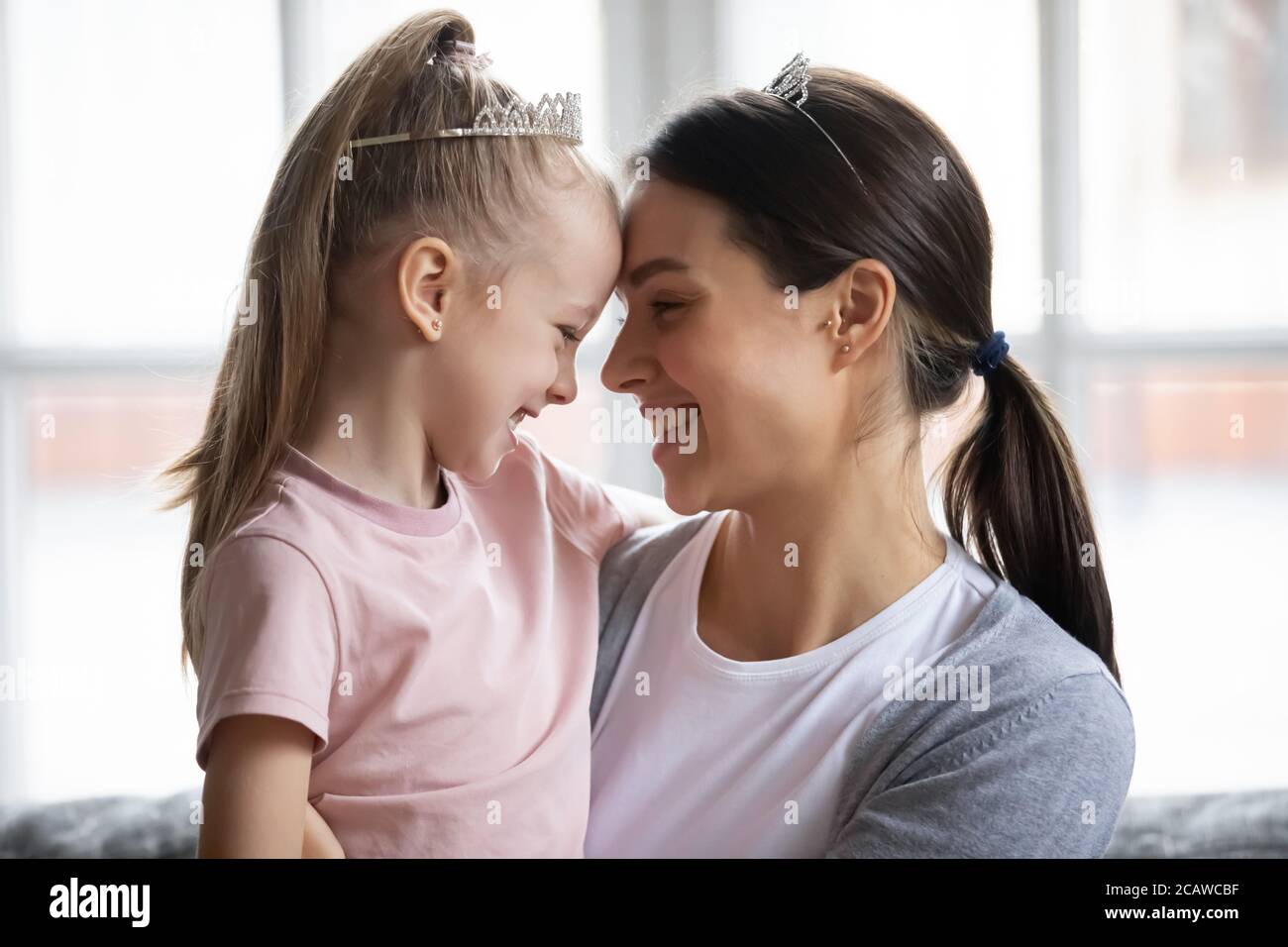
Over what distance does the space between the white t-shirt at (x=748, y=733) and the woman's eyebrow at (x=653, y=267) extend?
0.39 meters

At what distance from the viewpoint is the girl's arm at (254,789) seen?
92cm

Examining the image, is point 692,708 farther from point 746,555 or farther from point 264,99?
point 264,99

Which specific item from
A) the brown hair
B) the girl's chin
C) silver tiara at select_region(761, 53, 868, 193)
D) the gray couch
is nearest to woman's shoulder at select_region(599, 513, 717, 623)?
the girl's chin

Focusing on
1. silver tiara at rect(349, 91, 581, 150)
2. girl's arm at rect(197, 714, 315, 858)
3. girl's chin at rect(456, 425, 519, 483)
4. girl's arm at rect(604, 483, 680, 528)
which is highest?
silver tiara at rect(349, 91, 581, 150)

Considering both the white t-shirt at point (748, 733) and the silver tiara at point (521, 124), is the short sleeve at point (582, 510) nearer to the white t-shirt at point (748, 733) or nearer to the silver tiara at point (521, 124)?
the white t-shirt at point (748, 733)

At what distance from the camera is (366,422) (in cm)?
113

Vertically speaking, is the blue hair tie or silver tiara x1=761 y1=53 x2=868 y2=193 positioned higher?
silver tiara x1=761 y1=53 x2=868 y2=193

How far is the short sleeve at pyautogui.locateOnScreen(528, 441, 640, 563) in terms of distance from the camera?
131 cm

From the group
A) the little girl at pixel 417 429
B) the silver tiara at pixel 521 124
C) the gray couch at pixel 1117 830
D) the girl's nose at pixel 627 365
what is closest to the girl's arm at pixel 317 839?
the little girl at pixel 417 429

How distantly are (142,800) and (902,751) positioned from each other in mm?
1401

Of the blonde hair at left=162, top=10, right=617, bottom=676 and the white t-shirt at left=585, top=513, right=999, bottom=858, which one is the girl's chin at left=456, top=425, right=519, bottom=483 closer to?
the blonde hair at left=162, top=10, right=617, bottom=676

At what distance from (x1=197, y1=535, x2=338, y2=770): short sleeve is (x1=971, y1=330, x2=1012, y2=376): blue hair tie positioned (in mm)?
748

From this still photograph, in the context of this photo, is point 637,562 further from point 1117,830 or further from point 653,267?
point 1117,830
